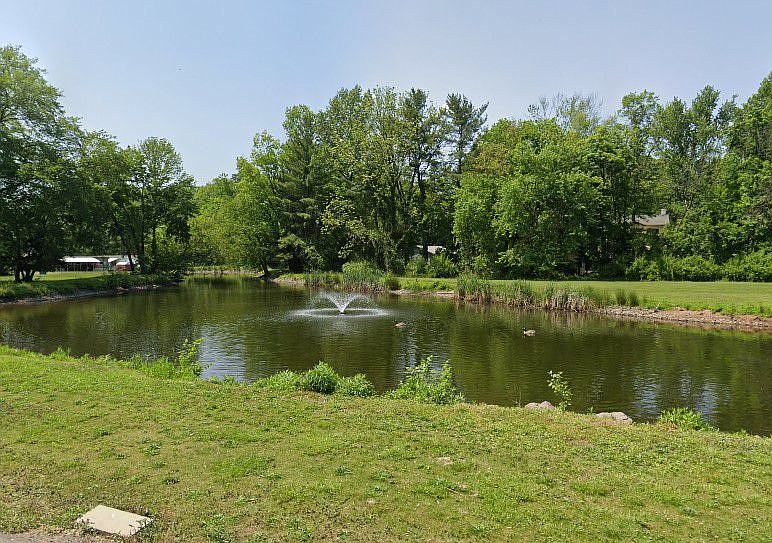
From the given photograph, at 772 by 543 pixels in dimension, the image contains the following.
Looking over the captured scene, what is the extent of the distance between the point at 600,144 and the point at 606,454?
43.7m

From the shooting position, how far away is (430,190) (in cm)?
5569

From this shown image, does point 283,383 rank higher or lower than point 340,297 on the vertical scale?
higher

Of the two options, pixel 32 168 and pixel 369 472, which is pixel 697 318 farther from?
pixel 32 168

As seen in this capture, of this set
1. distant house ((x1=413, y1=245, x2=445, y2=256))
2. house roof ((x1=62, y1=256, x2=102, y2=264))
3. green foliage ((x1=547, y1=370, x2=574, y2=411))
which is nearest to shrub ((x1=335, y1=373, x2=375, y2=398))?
green foliage ((x1=547, y1=370, x2=574, y2=411))

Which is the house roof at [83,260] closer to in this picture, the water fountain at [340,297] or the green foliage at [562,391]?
the water fountain at [340,297]

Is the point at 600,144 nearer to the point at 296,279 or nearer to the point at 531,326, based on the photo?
the point at 531,326

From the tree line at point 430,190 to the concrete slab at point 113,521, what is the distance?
4043 cm

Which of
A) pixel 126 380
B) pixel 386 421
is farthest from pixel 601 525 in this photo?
pixel 126 380

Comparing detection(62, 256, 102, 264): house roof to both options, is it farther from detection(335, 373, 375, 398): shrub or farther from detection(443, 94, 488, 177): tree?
detection(335, 373, 375, 398): shrub

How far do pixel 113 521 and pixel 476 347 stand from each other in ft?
50.9

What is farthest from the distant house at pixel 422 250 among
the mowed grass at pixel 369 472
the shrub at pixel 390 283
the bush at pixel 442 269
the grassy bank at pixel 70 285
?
the mowed grass at pixel 369 472

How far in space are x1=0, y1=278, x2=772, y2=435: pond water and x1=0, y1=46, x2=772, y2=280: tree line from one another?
14628mm

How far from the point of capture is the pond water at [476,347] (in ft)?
42.0

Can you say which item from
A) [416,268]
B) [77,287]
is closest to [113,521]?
[77,287]
